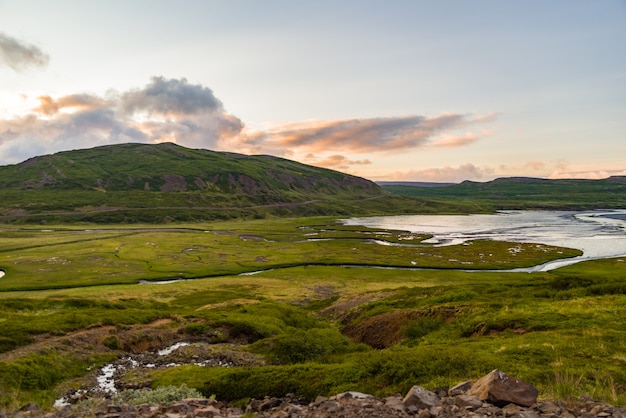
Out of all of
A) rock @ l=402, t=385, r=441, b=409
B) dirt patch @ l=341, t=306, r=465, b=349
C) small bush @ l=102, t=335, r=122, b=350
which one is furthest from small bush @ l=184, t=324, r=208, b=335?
rock @ l=402, t=385, r=441, b=409

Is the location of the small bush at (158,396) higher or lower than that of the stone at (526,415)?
lower

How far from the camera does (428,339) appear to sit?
31812mm

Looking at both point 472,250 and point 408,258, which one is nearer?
point 408,258

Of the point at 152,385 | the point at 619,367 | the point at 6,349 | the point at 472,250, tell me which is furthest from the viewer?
the point at 472,250

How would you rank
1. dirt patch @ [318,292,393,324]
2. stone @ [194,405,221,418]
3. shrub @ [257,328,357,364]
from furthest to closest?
1. dirt patch @ [318,292,393,324]
2. shrub @ [257,328,357,364]
3. stone @ [194,405,221,418]

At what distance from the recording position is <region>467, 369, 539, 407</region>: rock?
12.4 meters

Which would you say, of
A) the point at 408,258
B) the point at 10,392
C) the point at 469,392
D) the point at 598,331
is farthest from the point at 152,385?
the point at 408,258

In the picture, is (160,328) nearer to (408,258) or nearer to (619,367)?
(619,367)

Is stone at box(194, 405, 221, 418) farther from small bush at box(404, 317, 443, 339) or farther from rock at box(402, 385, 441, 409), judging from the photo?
small bush at box(404, 317, 443, 339)

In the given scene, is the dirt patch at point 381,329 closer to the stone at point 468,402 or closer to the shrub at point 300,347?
Answer: the shrub at point 300,347

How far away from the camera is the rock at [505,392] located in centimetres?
1243

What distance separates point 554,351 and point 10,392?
29.9 meters

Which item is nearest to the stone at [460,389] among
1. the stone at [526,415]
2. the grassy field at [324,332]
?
the stone at [526,415]

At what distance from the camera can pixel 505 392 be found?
1256 centimetres
